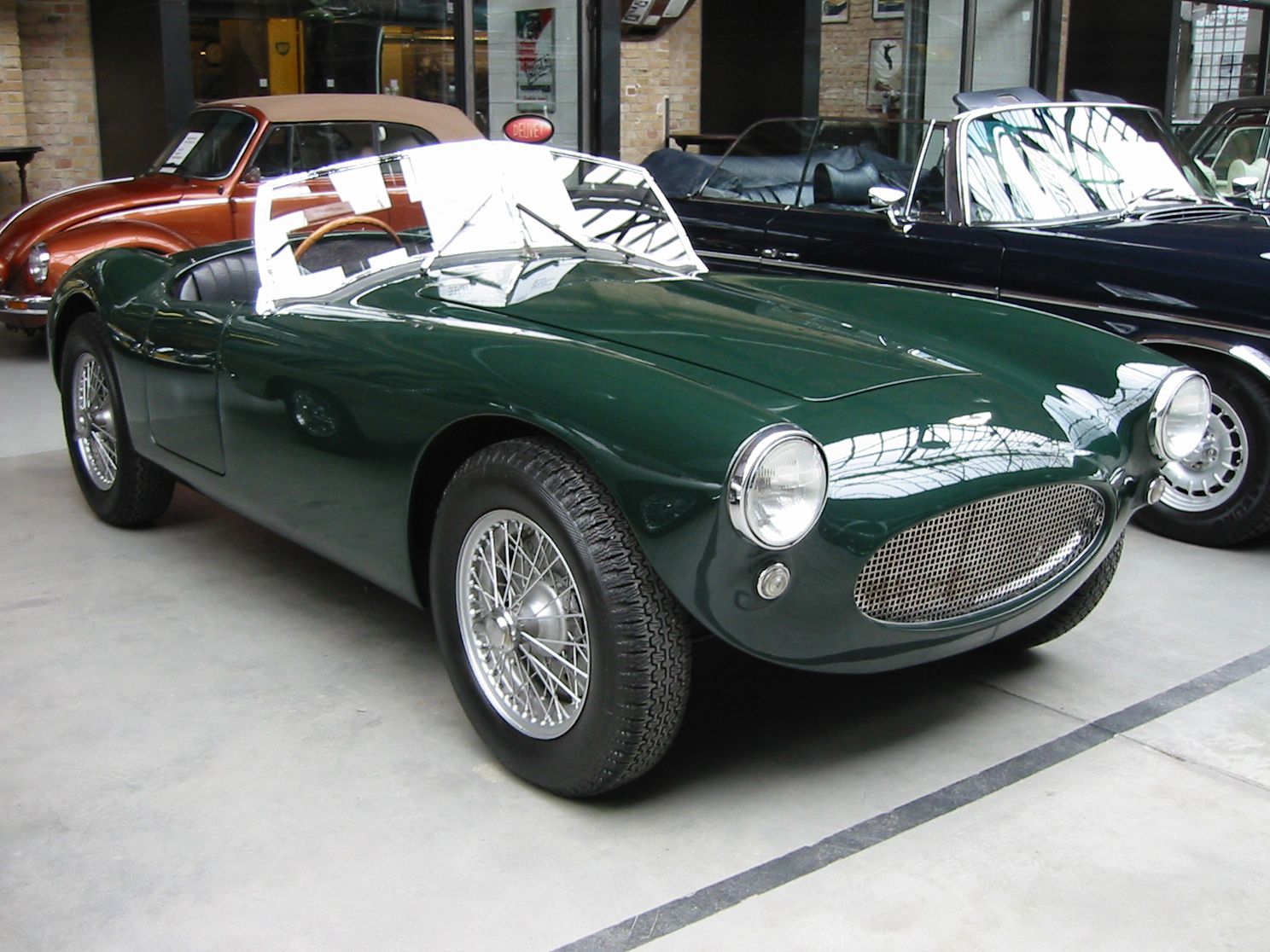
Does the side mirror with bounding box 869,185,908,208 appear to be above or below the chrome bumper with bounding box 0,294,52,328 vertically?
above

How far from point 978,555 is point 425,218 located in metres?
1.87

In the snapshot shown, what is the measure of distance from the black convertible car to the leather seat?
2403mm

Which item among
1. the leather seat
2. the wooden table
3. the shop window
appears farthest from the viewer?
the shop window

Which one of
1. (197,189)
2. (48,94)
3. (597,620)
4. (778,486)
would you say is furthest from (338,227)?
(48,94)

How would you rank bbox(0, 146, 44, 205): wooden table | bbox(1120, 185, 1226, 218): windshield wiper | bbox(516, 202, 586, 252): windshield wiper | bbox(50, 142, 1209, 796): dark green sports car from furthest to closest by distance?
bbox(0, 146, 44, 205): wooden table → bbox(1120, 185, 1226, 218): windshield wiper → bbox(516, 202, 586, 252): windshield wiper → bbox(50, 142, 1209, 796): dark green sports car

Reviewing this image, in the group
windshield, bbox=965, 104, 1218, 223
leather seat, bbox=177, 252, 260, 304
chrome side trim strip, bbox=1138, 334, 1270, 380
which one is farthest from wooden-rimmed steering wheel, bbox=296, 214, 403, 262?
chrome side trim strip, bbox=1138, 334, 1270, 380

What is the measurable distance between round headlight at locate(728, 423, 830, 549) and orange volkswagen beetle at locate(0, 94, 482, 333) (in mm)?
5687

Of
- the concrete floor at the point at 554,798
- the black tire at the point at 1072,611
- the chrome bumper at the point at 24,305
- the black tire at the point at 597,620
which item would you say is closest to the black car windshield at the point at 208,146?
the chrome bumper at the point at 24,305

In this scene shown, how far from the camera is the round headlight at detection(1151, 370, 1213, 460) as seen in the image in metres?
3.11

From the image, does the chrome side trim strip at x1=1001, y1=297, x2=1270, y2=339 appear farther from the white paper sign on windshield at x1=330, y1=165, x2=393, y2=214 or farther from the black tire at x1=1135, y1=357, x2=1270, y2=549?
the white paper sign on windshield at x1=330, y1=165, x2=393, y2=214

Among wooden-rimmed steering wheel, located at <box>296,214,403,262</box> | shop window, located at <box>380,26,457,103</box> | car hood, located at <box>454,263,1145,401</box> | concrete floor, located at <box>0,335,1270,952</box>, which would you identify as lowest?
concrete floor, located at <box>0,335,1270,952</box>

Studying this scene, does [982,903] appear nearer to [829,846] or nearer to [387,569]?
[829,846]

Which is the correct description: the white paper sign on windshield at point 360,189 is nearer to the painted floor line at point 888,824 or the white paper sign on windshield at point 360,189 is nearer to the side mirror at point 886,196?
the painted floor line at point 888,824

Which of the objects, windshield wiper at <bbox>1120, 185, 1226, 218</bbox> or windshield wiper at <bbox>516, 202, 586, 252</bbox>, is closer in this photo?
windshield wiper at <bbox>516, 202, 586, 252</bbox>
